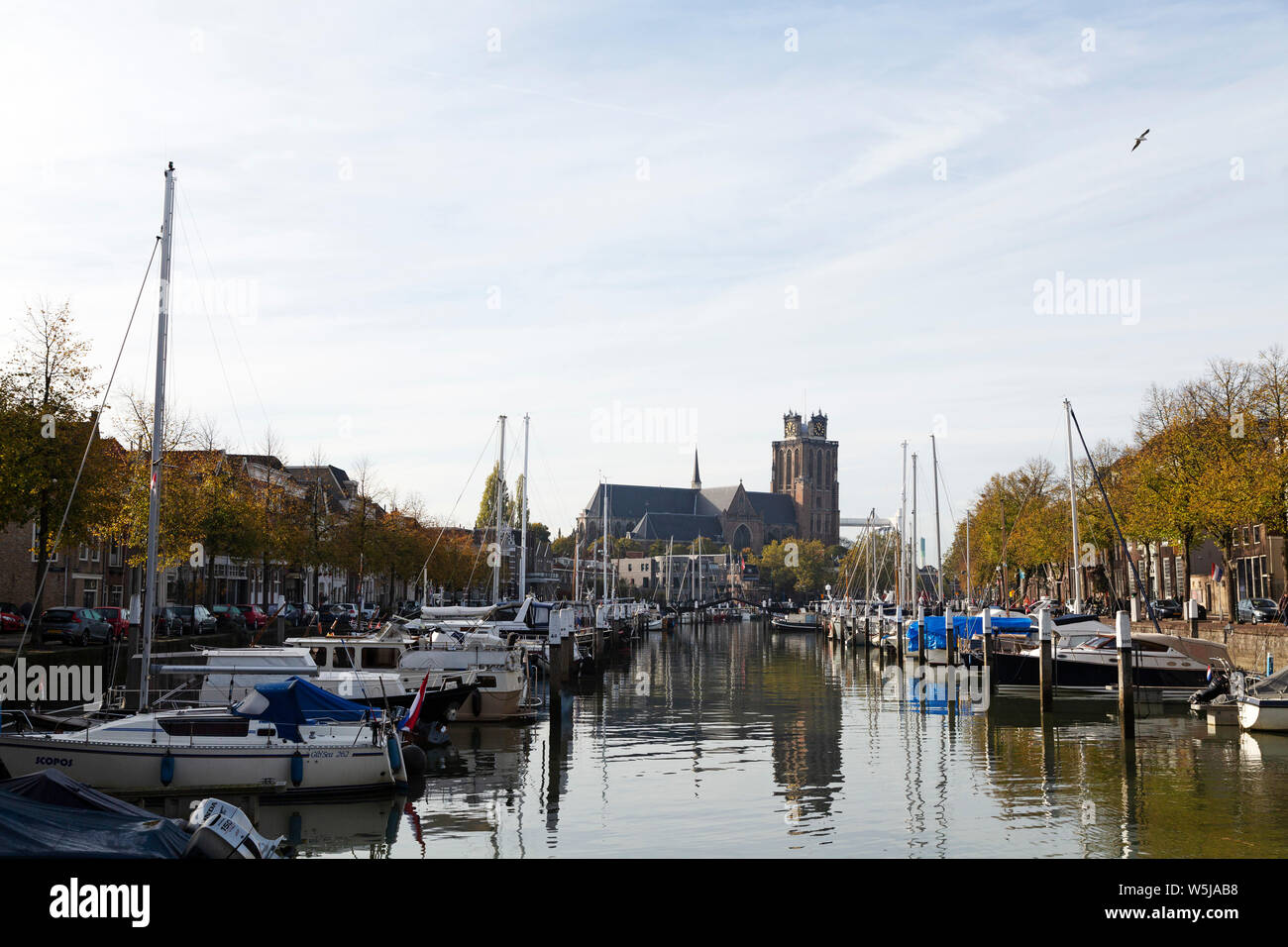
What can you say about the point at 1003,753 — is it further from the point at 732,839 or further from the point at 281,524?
the point at 281,524

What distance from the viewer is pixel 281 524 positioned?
6400 centimetres

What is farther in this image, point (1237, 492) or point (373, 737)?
point (1237, 492)

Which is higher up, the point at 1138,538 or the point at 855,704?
the point at 1138,538

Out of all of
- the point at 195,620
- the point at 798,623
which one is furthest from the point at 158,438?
the point at 798,623

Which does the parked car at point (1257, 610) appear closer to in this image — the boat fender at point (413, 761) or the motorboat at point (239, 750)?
the boat fender at point (413, 761)

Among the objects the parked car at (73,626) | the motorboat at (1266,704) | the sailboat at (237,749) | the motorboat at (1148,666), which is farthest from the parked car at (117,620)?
the motorboat at (1266,704)

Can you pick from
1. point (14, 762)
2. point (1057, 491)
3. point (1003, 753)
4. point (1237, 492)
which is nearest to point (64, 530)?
point (14, 762)

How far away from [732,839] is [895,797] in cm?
591

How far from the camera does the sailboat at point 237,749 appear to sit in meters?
22.8

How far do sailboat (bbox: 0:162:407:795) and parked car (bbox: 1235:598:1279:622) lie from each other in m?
44.7

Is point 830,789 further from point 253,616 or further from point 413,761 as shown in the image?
point 253,616

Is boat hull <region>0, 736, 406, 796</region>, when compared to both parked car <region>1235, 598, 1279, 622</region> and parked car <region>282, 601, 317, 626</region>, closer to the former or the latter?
parked car <region>282, 601, 317, 626</region>

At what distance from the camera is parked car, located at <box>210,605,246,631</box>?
5659 cm

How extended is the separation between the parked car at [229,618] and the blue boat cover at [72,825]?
41.9 meters
